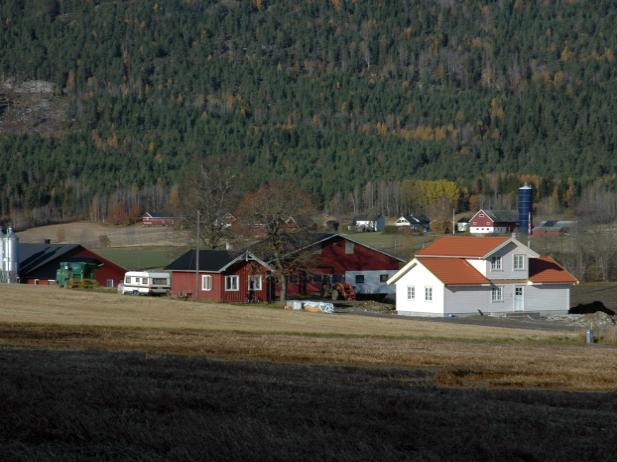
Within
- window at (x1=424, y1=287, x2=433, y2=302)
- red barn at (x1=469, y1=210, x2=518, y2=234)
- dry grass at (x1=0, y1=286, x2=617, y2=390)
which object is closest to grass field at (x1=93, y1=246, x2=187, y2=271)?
window at (x1=424, y1=287, x2=433, y2=302)

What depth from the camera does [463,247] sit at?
6028cm

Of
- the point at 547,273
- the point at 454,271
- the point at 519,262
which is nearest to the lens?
the point at 454,271

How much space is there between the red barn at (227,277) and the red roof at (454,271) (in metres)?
10.0

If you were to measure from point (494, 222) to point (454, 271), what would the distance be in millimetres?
87963

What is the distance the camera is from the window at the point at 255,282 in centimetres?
6315

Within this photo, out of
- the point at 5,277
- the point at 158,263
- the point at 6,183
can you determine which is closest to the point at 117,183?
the point at 6,183

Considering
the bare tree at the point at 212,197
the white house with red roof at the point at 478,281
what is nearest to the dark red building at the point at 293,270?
the bare tree at the point at 212,197

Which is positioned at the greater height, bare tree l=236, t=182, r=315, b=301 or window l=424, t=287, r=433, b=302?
bare tree l=236, t=182, r=315, b=301

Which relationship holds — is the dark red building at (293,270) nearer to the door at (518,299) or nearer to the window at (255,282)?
the window at (255,282)

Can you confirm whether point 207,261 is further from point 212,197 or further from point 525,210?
point 525,210

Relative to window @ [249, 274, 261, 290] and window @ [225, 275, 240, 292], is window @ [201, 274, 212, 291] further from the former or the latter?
window @ [249, 274, 261, 290]

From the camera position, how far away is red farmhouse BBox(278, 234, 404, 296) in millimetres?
67438

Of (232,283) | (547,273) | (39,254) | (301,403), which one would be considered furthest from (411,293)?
(301,403)

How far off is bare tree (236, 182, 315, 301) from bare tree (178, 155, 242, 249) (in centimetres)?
744
